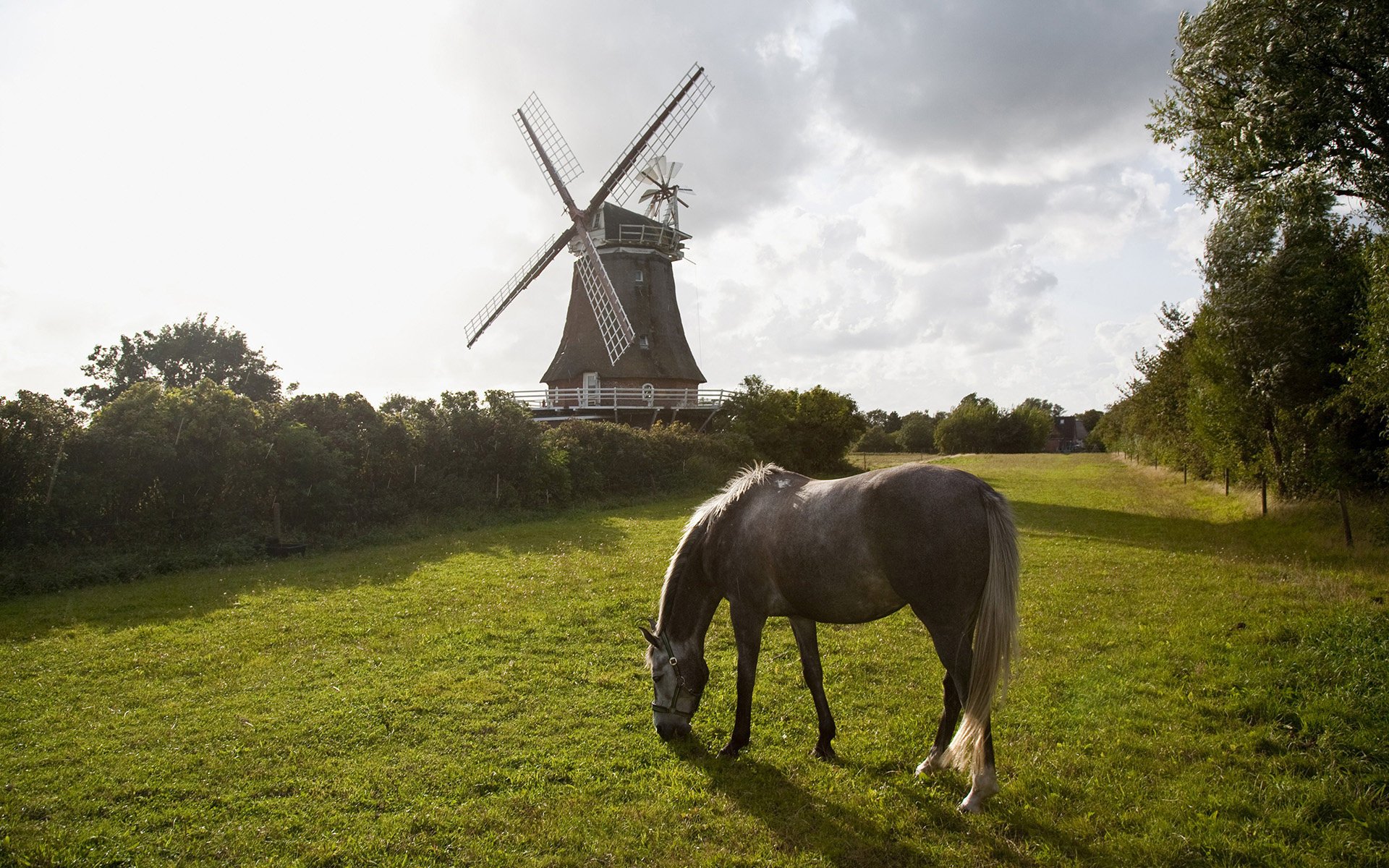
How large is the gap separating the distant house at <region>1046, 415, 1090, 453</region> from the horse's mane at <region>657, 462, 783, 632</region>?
354 feet

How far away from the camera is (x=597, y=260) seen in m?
35.0

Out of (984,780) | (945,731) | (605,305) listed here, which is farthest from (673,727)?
(605,305)

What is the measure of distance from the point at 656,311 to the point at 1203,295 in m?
23.7

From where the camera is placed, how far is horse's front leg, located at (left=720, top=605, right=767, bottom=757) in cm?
571

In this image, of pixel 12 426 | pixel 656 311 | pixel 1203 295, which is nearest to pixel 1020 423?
pixel 656 311

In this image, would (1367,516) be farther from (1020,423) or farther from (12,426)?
(1020,423)

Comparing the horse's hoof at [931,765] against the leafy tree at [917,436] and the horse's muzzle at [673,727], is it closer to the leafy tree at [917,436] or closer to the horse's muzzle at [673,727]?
the horse's muzzle at [673,727]

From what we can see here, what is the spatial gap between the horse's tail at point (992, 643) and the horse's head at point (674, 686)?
2014 mm

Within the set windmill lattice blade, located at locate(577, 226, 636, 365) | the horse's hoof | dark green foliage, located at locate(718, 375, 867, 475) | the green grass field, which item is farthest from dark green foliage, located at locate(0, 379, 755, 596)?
the horse's hoof

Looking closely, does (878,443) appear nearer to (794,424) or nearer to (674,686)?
(794,424)

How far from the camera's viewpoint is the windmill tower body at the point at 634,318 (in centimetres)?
3544

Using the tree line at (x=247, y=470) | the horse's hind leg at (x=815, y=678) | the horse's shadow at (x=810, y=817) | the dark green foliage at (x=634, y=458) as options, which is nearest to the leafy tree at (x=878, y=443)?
the dark green foliage at (x=634, y=458)

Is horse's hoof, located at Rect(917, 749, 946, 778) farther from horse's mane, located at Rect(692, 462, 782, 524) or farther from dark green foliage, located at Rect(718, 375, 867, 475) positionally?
dark green foliage, located at Rect(718, 375, 867, 475)

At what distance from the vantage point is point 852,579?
5297 mm
